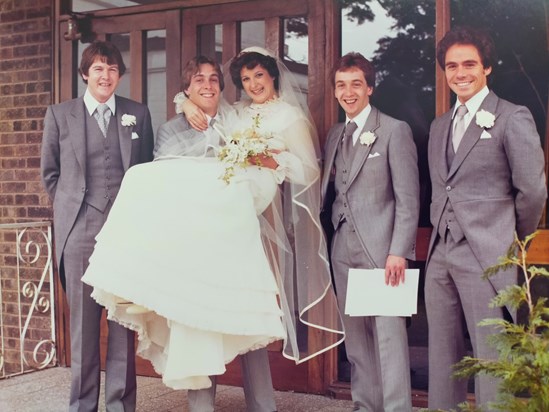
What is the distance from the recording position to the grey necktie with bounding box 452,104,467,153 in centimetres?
412

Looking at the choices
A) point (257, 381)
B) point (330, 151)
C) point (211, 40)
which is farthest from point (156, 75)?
point (257, 381)

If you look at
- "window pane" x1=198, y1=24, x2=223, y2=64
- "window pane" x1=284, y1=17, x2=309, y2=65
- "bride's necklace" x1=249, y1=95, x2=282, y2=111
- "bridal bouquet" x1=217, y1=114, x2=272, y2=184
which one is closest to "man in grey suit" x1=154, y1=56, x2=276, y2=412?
"bride's necklace" x1=249, y1=95, x2=282, y2=111

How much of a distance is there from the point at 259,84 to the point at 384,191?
0.96 meters

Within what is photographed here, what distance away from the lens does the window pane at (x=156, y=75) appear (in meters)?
5.97

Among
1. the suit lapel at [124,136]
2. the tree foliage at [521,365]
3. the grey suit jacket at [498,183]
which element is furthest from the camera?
the suit lapel at [124,136]

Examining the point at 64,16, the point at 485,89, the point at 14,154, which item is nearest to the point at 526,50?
the point at 485,89

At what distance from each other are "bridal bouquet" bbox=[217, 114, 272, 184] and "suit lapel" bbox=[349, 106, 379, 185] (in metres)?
0.46

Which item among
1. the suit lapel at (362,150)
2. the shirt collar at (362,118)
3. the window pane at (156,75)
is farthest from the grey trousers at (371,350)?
the window pane at (156,75)

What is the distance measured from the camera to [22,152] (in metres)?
6.43

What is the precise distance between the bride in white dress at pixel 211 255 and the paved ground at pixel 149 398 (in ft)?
2.62

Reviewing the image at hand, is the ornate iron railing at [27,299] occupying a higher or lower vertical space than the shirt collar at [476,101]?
lower

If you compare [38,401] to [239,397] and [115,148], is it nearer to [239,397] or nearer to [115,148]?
[239,397]

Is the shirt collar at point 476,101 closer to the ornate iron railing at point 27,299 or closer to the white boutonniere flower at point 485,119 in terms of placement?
the white boutonniere flower at point 485,119

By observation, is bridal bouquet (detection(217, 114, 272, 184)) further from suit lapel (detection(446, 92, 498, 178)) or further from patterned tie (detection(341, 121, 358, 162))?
suit lapel (detection(446, 92, 498, 178))
